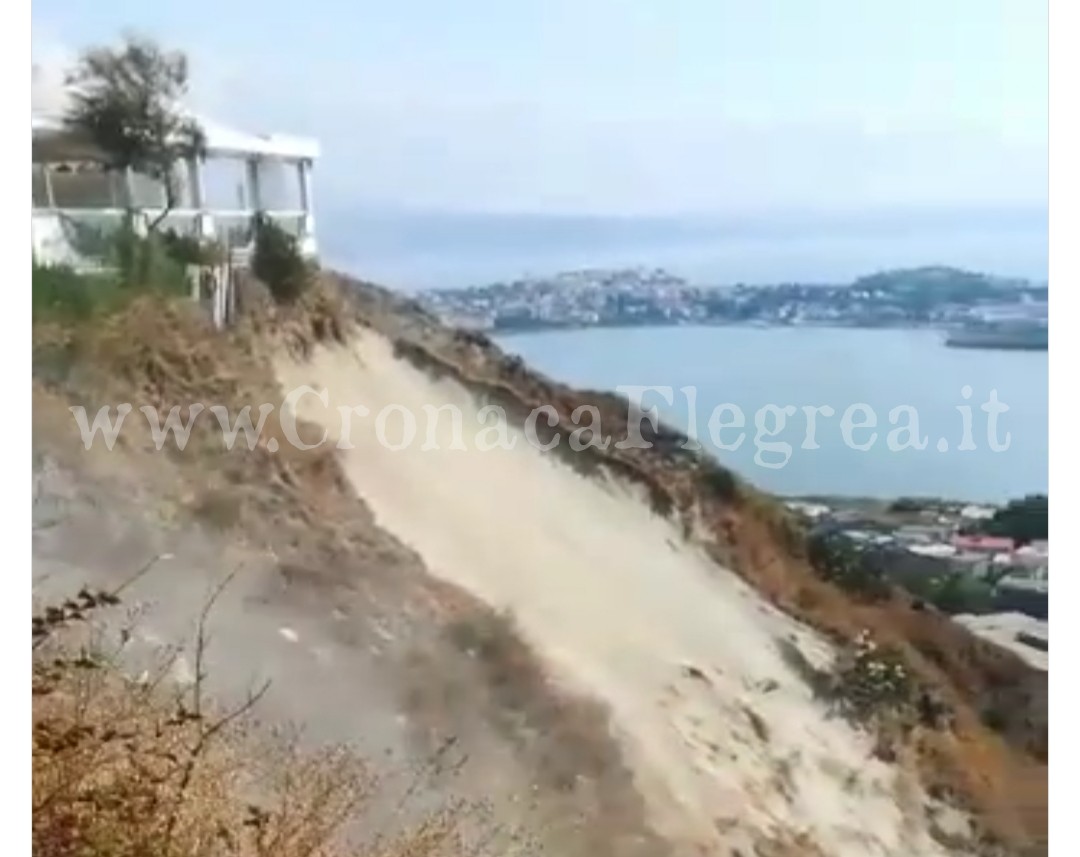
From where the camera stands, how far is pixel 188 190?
5.17 ft

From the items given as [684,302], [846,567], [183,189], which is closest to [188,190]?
[183,189]

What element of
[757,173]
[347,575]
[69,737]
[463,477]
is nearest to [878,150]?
[757,173]

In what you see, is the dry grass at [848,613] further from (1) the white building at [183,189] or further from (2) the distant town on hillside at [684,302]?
(1) the white building at [183,189]

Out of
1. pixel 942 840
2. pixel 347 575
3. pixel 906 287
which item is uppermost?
pixel 906 287

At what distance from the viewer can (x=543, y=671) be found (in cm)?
156

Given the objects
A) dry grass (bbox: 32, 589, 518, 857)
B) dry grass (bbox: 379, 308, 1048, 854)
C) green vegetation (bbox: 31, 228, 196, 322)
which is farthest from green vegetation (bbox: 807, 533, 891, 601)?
green vegetation (bbox: 31, 228, 196, 322)

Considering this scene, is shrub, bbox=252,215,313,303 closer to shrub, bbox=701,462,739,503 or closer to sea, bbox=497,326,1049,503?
sea, bbox=497,326,1049,503

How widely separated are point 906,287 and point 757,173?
18 centimetres

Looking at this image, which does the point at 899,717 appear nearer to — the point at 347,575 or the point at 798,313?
the point at 798,313

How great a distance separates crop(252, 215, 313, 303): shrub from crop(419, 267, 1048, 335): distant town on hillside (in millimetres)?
120

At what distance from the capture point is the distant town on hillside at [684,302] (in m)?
1.58

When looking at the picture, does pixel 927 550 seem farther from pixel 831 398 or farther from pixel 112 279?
pixel 112 279

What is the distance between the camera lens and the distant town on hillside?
1575 millimetres

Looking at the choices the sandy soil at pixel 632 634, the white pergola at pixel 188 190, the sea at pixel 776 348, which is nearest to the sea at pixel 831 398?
the sea at pixel 776 348
